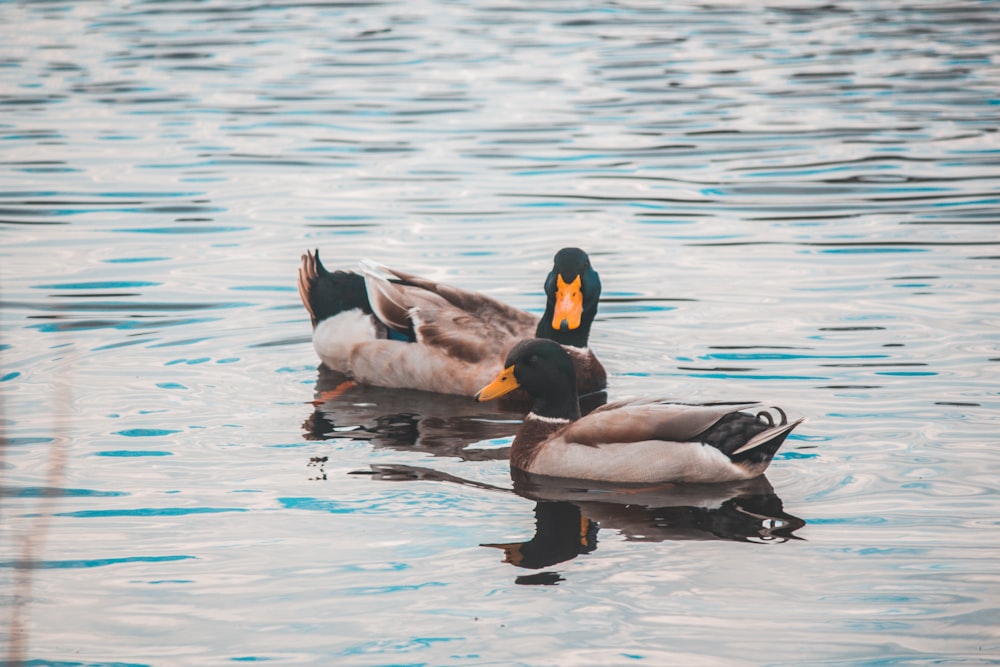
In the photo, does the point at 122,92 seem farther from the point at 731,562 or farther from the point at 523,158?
the point at 731,562

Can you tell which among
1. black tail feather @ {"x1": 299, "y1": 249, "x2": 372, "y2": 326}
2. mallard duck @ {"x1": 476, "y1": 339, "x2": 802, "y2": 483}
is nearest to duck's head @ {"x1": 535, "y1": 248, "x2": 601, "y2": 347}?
black tail feather @ {"x1": 299, "y1": 249, "x2": 372, "y2": 326}

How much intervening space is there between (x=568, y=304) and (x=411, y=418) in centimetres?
141

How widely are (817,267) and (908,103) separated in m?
9.54

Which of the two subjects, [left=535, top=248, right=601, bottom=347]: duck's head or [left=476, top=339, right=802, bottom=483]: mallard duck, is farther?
[left=535, top=248, right=601, bottom=347]: duck's head

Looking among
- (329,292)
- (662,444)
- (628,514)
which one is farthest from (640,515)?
(329,292)

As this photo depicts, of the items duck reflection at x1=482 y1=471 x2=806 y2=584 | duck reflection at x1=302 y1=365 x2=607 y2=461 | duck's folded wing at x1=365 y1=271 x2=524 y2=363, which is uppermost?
duck's folded wing at x1=365 y1=271 x2=524 y2=363

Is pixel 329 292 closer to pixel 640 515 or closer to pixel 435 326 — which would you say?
pixel 435 326

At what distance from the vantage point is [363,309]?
11.6m

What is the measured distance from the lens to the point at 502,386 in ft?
30.9

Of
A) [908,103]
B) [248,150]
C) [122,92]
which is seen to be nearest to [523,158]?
[248,150]

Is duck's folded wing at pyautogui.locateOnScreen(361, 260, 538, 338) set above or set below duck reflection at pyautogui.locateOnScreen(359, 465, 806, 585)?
above

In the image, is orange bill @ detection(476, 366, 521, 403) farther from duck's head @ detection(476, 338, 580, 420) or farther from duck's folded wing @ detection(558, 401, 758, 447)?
duck's folded wing @ detection(558, 401, 758, 447)

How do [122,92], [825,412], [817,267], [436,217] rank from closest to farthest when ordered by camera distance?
[825,412], [817,267], [436,217], [122,92]

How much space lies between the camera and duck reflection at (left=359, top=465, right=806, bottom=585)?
7.63 m
